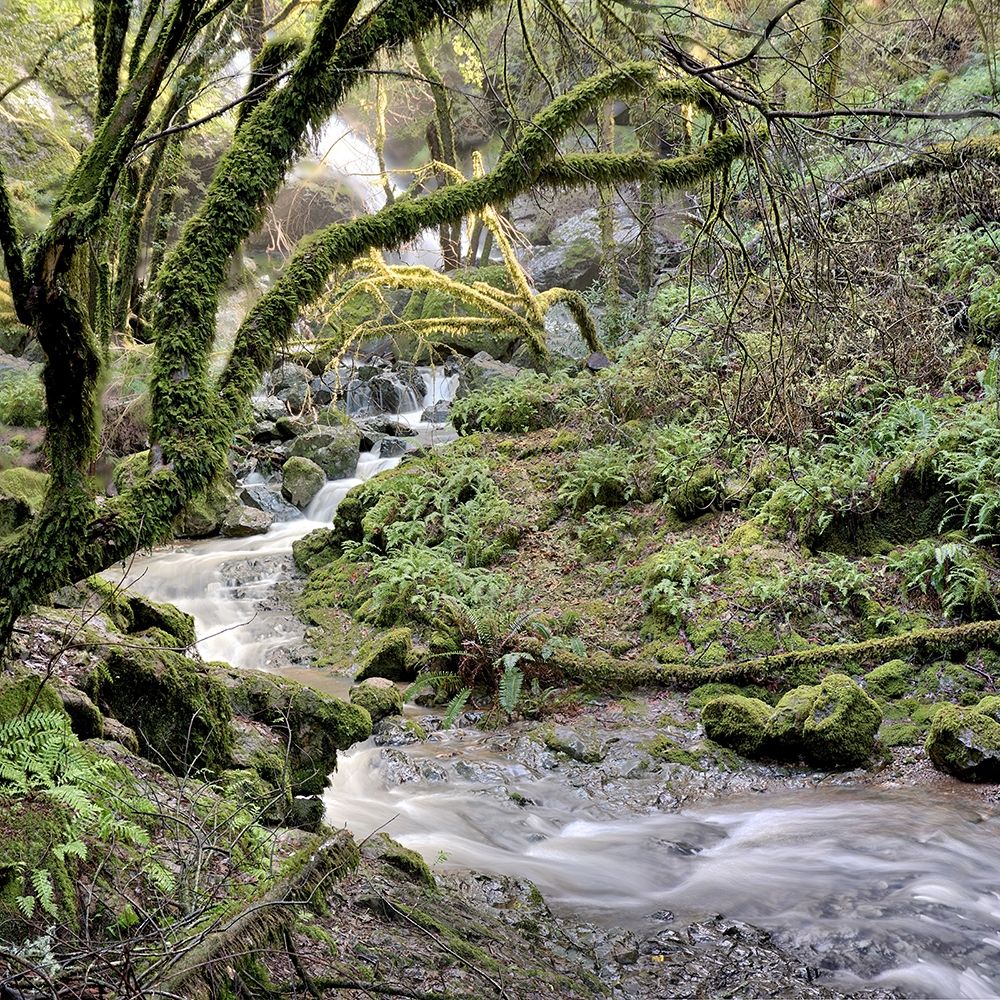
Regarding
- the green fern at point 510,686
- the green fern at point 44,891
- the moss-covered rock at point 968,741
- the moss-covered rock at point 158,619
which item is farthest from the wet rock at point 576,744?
the green fern at point 44,891

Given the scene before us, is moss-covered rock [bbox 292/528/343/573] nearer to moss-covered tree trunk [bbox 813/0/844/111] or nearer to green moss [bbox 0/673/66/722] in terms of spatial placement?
green moss [bbox 0/673/66/722]

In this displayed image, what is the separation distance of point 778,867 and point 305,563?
867 centimetres

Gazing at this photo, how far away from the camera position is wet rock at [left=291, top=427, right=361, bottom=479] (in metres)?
15.4

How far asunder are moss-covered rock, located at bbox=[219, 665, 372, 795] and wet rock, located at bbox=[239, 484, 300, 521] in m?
9.10

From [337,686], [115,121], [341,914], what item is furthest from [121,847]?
[337,686]

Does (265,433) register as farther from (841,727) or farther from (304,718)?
(841,727)

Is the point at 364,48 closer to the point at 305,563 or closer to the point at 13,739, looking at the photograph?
the point at 13,739

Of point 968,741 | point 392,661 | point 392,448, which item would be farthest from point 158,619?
point 392,448

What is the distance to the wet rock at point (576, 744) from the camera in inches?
258

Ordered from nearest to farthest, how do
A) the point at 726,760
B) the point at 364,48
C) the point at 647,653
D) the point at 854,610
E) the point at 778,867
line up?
the point at 364,48
the point at 778,867
the point at 726,760
the point at 854,610
the point at 647,653

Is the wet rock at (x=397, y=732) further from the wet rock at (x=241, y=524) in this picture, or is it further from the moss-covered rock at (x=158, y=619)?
the wet rock at (x=241, y=524)

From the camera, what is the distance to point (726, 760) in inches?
247

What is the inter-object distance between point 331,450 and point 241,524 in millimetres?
2632

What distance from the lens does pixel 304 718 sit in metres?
5.18
